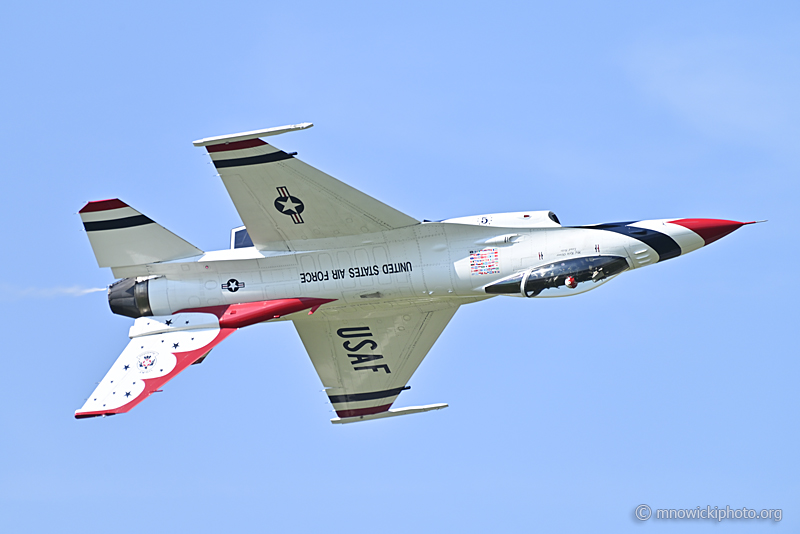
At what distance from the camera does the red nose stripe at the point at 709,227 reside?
2191cm

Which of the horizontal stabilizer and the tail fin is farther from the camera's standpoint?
the horizontal stabilizer

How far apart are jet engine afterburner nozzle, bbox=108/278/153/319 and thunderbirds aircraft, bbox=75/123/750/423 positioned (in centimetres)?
3

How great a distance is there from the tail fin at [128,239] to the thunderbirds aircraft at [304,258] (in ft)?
0.07

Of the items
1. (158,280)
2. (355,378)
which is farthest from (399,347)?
(158,280)

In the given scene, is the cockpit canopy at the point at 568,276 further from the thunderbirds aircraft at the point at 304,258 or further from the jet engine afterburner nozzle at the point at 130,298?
the jet engine afterburner nozzle at the point at 130,298

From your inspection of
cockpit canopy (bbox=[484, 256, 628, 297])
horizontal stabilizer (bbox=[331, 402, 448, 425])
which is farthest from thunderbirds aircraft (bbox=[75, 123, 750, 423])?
horizontal stabilizer (bbox=[331, 402, 448, 425])

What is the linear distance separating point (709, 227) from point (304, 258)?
837 cm

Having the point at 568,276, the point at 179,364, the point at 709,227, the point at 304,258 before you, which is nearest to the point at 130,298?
the point at 179,364

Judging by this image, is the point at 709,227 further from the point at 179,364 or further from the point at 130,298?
the point at 130,298

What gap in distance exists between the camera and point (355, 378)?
1029 inches

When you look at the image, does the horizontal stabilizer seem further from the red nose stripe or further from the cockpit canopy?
the red nose stripe

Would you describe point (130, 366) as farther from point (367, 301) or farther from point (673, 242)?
point (673, 242)

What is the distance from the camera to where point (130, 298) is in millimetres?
23422

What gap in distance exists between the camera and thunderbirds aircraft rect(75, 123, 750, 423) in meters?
22.1
